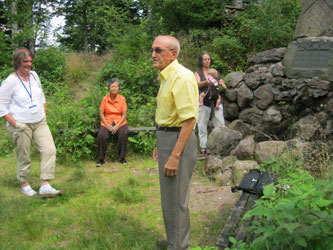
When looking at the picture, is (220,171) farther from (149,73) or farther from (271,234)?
(149,73)

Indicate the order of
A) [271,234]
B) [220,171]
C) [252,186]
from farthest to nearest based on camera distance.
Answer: [220,171] < [252,186] < [271,234]

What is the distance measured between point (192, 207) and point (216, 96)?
2716 millimetres

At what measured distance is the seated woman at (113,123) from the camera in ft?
20.8

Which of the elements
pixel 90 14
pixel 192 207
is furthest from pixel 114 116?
pixel 90 14

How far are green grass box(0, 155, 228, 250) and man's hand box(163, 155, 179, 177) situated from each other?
0.97m

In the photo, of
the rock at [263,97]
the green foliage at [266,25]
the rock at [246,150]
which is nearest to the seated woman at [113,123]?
the rock at [246,150]

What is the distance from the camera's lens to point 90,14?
1738cm

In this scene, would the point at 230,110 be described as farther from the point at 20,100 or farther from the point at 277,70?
the point at 20,100

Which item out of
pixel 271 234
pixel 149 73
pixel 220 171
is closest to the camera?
pixel 271 234

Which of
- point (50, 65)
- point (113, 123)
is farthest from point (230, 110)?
point (50, 65)

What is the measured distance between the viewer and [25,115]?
169 inches

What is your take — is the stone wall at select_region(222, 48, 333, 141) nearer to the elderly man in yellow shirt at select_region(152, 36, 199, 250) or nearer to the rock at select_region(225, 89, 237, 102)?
the rock at select_region(225, 89, 237, 102)

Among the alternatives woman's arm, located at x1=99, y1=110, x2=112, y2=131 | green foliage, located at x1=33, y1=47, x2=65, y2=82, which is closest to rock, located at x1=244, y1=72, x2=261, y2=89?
woman's arm, located at x1=99, y1=110, x2=112, y2=131

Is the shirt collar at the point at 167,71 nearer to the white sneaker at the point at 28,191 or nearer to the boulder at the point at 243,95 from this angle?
the white sneaker at the point at 28,191
